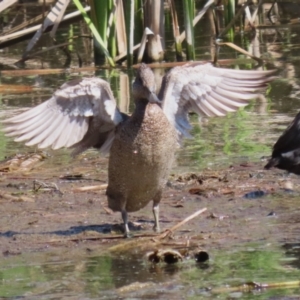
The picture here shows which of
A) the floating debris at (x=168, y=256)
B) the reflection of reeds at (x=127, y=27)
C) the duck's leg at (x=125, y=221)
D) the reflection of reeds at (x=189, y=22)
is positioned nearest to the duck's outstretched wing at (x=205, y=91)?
the duck's leg at (x=125, y=221)

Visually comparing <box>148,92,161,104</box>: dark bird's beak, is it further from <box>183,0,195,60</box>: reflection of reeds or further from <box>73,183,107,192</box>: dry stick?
<box>183,0,195,60</box>: reflection of reeds

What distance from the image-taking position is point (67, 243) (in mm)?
5621

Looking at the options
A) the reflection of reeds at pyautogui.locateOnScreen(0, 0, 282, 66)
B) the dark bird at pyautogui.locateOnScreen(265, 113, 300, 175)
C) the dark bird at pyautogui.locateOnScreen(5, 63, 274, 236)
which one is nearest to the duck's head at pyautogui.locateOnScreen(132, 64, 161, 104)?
the dark bird at pyautogui.locateOnScreen(5, 63, 274, 236)

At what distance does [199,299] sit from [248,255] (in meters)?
Answer: 0.87

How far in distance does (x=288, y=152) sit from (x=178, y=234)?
1232mm

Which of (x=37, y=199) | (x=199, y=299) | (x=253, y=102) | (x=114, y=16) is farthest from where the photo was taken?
(x=114, y=16)

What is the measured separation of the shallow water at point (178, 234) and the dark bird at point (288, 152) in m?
0.22

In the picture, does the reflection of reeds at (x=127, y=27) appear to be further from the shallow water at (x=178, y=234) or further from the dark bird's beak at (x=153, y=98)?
the dark bird's beak at (x=153, y=98)

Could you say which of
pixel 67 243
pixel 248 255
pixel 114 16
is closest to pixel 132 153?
pixel 67 243

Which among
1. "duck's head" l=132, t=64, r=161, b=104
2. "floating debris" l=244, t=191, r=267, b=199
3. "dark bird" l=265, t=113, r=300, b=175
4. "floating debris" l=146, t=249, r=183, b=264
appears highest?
"duck's head" l=132, t=64, r=161, b=104

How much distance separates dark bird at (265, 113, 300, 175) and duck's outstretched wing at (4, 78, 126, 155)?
116cm

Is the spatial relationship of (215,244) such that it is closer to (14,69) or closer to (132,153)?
(132,153)

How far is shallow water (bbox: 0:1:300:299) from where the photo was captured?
4655mm

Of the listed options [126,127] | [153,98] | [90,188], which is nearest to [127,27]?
[90,188]
